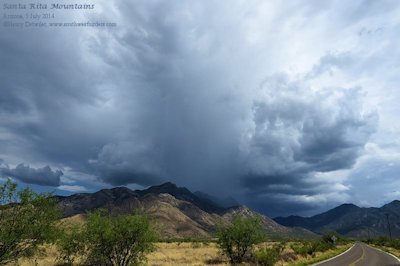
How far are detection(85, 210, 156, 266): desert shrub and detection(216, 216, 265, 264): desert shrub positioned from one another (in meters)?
12.7

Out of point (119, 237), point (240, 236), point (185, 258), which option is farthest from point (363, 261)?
point (119, 237)

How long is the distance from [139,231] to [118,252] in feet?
8.89

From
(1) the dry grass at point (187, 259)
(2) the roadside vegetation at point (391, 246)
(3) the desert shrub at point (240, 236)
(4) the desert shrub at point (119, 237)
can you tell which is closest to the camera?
(4) the desert shrub at point (119, 237)

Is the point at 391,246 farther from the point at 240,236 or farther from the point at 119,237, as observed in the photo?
the point at 119,237

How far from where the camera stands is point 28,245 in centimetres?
2230

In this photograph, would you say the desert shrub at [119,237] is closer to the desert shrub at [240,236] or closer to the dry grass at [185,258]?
the dry grass at [185,258]

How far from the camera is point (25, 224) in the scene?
21750 mm

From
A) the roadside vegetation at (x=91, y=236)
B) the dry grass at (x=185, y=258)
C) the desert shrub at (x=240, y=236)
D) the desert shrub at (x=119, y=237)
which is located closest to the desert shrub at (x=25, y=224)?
the roadside vegetation at (x=91, y=236)

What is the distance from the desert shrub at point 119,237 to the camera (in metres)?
29.8

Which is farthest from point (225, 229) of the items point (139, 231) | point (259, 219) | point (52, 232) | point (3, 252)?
point (3, 252)

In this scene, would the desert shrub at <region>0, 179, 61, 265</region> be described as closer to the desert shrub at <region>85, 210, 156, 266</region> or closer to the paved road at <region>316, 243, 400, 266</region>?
the desert shrub at <region>85, 210, 156, 266</region>

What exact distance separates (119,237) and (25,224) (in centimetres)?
937

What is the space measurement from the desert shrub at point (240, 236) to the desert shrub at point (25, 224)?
22.5m

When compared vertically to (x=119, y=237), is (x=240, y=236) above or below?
above
